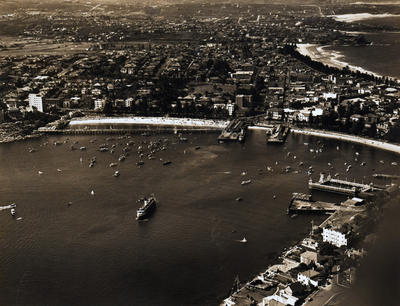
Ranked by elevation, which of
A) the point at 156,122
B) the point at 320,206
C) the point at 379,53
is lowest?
the point at 156,122

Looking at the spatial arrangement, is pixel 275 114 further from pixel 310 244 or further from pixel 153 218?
pixel 310 244

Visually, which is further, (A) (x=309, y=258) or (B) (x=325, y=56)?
(B) (x=325, y=56)

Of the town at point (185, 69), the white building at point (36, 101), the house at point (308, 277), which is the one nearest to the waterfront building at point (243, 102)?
the town at point (185, 69)

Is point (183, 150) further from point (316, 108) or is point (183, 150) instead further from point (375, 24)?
point (375, 24)

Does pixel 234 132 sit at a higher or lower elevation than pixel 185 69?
lower

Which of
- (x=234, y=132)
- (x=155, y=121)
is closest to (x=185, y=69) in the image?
(x=155, y=121)

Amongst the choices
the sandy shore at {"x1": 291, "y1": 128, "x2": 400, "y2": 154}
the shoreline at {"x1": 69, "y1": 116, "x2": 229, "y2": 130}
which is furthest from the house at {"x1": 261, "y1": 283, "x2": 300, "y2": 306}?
the shoreline at {"x1": 69, "y1": 116, "x2": 229, "y2": 130}
